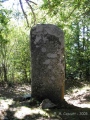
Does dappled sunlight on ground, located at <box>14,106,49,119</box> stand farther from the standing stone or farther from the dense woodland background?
the dense woodland background

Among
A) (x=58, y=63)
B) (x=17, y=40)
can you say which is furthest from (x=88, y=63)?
(x=58, y=63)

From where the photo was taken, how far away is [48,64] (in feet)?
20.0

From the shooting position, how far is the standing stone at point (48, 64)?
6.09 meters

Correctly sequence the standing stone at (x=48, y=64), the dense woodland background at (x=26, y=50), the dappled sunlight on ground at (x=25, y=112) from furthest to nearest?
the dense woodland background at (x=26, y=50) → the standing stone at (x=48, y=64) → the dappled sunlight on ground at (x=25, y=112)

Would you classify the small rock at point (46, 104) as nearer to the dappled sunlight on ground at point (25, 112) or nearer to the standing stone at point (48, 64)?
the dappled sunlight on ground at point (25, 112)

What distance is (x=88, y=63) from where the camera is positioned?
72.6ft

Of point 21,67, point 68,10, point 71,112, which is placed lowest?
point 21,67

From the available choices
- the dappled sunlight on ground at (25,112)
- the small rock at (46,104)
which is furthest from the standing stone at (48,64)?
the dappled sunlight on ground at (25,112)

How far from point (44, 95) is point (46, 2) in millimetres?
4090

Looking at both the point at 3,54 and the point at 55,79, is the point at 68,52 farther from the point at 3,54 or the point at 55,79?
the point at 55,79

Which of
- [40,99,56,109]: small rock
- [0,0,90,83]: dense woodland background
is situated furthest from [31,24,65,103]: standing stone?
[0,0,90,83]: dense woodland background

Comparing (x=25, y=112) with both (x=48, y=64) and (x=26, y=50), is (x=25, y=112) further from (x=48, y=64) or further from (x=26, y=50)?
(x=26, y=50)

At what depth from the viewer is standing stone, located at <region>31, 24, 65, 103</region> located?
6.09 metres

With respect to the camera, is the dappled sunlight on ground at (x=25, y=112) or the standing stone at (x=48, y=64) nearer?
the dappled sunlight on ground at (x=25, y=112)
